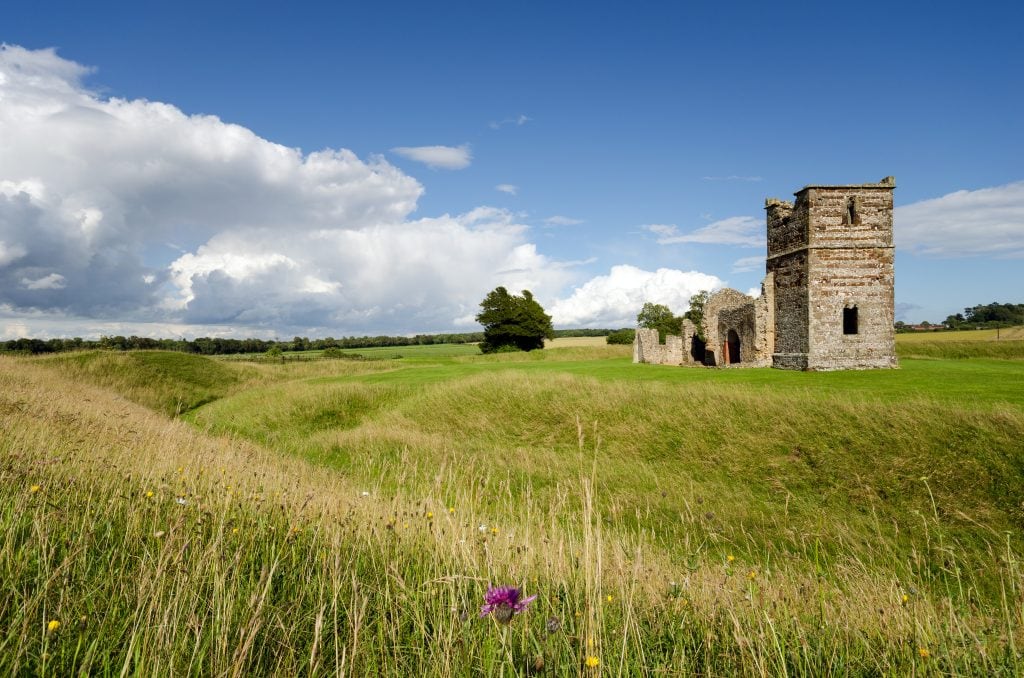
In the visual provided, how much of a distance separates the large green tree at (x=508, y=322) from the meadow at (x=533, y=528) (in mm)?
49816

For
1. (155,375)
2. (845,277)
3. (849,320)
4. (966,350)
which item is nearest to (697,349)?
(849,320)

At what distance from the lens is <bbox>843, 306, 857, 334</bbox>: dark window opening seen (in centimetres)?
2353

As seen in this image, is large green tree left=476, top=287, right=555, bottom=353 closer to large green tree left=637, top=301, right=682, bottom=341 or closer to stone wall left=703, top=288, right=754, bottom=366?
large green tree left=637, top=301, right=682, bottom=341

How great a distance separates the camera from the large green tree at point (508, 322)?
2891 inches

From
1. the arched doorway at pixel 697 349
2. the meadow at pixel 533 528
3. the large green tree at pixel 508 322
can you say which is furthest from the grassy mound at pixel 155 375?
the large green tree at pixel 508 322

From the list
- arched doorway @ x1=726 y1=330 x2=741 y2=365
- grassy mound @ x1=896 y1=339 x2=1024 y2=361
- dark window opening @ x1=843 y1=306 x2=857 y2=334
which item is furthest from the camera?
grassy mound @ x1=896 y1=339 x2=1024 y2=361

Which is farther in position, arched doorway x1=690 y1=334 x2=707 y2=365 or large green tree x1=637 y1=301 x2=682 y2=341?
large green tree x1=637 y1=301 x2=682 y2=341

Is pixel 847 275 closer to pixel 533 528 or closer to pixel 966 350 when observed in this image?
pixel 966 350

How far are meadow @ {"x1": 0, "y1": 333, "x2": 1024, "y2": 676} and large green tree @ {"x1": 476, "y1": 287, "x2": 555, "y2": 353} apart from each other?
4982 cm

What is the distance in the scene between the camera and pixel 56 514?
390 centimetres

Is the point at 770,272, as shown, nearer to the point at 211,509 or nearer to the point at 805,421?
the point at 805,421

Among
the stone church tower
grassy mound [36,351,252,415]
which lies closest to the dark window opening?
the stone church tower

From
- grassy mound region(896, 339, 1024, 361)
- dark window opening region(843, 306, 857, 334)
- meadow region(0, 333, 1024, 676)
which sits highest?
dark window opening region(843, 306, 857, 334)

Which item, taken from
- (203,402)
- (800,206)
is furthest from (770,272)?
(203,402)
